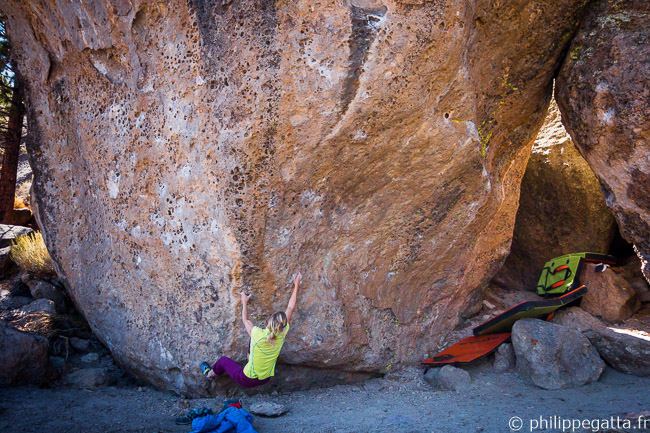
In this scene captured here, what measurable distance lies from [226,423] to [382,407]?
1.32 meters

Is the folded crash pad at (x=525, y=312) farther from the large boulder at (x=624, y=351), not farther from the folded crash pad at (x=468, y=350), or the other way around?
the large boulder at (x=624, y=351)

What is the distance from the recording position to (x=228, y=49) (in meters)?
3.46

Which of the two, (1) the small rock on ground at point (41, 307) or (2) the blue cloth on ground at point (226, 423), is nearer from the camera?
(2) the blue cloth on ground at point (226, 423)

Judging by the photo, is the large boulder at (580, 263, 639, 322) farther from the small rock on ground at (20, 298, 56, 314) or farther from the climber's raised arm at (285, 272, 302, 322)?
the small rock on ground at (20, 298, 56, 314)

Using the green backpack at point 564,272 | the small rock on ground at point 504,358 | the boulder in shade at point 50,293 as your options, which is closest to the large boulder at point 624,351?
the small rock on ground at point 504,358

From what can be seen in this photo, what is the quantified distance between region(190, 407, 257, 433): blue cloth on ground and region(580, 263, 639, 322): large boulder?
13.2 ft

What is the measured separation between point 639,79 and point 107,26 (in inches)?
184

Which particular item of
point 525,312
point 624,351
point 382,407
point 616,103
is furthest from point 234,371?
point 616,103

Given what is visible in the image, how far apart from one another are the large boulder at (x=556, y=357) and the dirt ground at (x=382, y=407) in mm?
90

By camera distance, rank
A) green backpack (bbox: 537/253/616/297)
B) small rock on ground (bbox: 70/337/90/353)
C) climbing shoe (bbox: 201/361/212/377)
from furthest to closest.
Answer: green backpack (bbox: 537/253/616/297)
small rock on ground (bbox: 70/337/90/353)
climbing shoe (bbox: 201/361/212/377)

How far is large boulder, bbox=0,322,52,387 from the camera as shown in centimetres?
377

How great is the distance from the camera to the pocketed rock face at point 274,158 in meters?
3.47

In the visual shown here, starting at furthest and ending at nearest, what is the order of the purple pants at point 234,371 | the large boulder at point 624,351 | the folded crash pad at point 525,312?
1. the folded crash pad at point 525,312
2. the large boulder at point 624,351
3. the purple pants at point 234,371

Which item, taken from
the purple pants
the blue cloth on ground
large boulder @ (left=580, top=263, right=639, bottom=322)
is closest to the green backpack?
large boulder @ (left=580, top=263, right=639, bottom=322)
